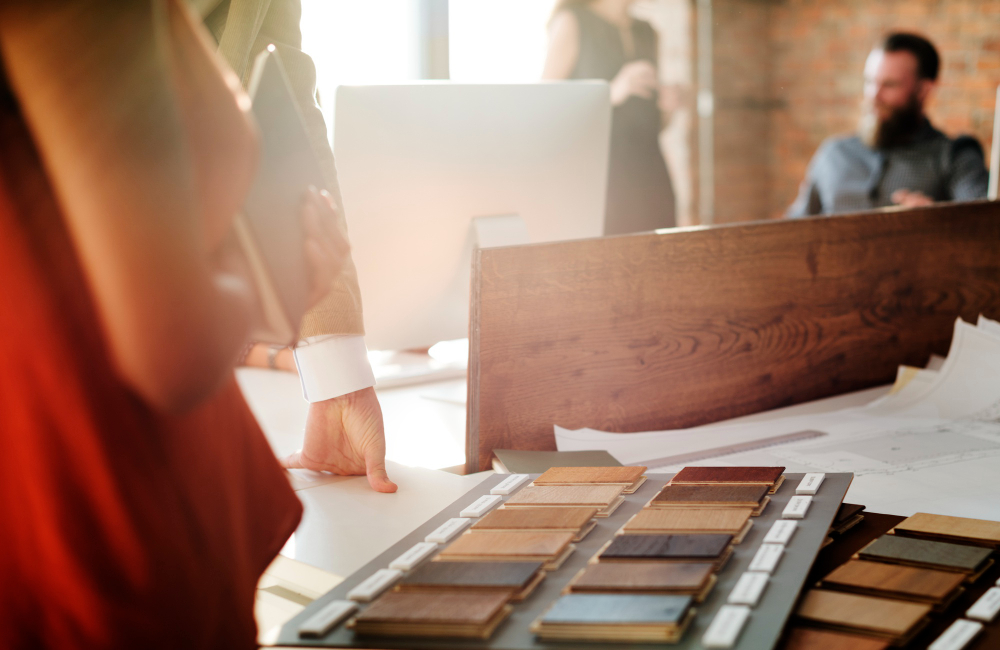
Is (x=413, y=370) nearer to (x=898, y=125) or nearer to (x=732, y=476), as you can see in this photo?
(x=732, y=476)

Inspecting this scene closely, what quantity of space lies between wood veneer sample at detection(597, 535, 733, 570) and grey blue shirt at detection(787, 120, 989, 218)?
2379 mm

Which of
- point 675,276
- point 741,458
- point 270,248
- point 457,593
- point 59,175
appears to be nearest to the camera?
point 59,175

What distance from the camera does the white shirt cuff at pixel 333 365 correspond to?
0.83 m

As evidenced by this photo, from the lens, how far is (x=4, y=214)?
36 cm

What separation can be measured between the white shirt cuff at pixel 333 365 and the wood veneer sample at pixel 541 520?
0.22 metres

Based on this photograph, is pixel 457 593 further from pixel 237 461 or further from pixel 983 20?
pixel 983 20

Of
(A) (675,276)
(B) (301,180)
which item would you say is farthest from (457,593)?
(A) (675,276)

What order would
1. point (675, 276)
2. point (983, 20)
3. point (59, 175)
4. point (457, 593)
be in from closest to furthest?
point (59, 175)
point (457, 593)
point (675, 276)
point (983, 20)

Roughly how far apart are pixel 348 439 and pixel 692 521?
41 cm

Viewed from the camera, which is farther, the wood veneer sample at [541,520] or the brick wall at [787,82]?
the brick wall at [787,82]

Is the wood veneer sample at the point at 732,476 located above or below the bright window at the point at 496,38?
below

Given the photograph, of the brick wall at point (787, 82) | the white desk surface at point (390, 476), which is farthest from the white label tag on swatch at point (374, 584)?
the brick wall at point (787, 82)

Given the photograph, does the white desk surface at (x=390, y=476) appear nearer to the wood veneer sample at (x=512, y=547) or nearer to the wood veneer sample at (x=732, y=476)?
the wood veneer sample at (x=512, y=547)

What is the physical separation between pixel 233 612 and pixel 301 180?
23 centimetres
